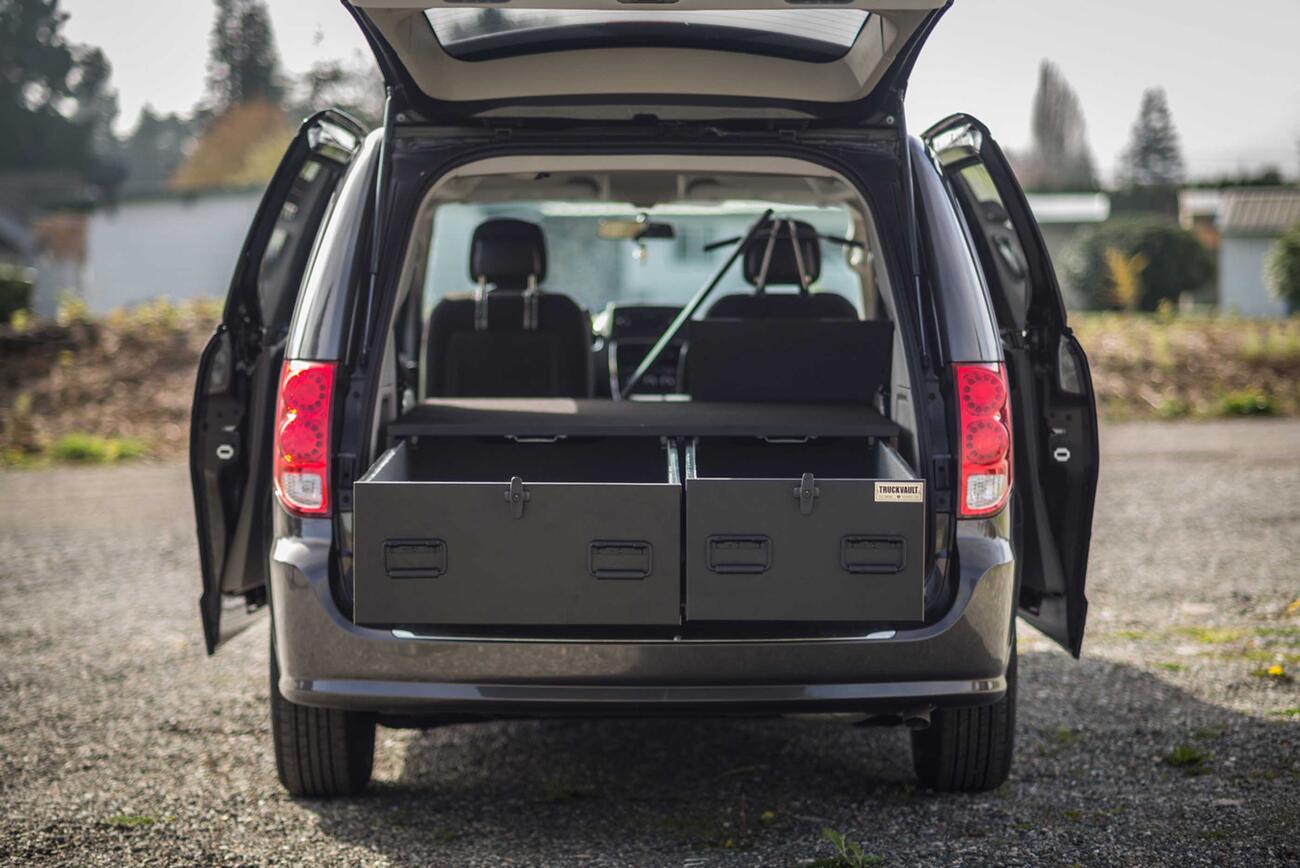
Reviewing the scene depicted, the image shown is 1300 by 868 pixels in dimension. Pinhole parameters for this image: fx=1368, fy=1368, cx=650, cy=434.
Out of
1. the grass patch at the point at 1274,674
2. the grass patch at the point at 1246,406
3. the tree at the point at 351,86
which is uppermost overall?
the tree at the point at 351,86

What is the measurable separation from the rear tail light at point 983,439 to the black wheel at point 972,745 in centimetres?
52

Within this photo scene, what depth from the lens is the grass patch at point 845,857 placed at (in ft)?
10.3

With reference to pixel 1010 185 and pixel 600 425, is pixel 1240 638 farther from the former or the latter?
pixel 600 425

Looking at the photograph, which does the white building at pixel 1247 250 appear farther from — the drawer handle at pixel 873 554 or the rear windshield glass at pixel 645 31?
the drawer handle at pixel 873 554

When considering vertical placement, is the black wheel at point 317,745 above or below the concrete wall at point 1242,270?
below

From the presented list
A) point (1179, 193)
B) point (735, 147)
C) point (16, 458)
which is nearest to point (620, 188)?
point (735, 147)

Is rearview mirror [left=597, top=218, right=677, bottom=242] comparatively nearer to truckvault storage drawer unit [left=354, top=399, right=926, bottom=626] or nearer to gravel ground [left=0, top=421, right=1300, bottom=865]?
gravel ground [left=0, top=421, right=1300, bottom=865]

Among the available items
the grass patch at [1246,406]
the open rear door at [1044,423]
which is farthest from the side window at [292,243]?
the grass patch at [1246,406]

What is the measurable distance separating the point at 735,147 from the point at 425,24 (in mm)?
888

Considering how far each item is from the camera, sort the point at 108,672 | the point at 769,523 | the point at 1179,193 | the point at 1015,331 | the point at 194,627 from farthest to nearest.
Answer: the point at 1179,193, the point at 194,627, the point at 108,672, the point at 1015,331, the point at 769,523

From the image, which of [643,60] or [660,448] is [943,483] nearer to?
[660,448]

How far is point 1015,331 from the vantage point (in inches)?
156

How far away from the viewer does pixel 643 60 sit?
355 cm

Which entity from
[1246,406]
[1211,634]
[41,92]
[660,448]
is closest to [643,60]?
[660,448]
